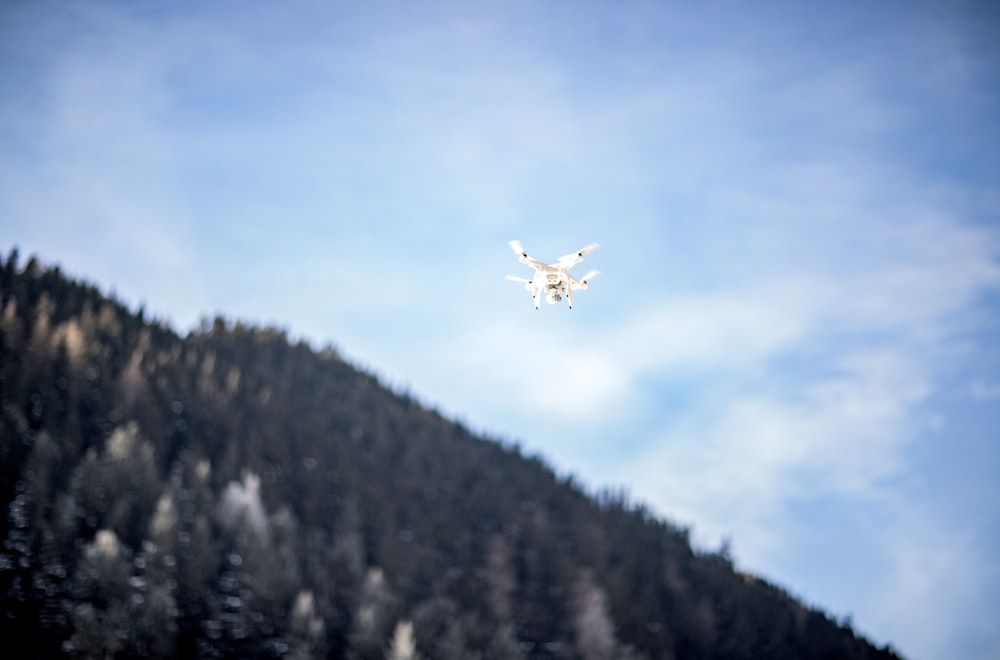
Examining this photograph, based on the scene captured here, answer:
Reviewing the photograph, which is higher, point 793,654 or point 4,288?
point 4,288

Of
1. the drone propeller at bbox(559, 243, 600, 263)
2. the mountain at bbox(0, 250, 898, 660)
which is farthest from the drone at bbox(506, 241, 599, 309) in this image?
the mountain at bbox(0, 250, 898, 660)

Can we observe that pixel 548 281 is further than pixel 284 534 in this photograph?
No

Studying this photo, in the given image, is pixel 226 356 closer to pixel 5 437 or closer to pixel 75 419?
pixel 75 419

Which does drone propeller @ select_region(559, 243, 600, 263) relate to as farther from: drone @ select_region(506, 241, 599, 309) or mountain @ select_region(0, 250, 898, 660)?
mountain @ select_region(0, 250, 898, 660)

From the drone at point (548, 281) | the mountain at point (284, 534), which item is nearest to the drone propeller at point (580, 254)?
the drone at point (548, 281)

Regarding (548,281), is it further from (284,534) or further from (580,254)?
(284,534)

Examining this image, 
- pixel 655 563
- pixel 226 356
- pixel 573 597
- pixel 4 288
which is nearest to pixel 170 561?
pixel 573 597

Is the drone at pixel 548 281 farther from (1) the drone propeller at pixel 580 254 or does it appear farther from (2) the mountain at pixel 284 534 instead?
(2) the mountain at pixel 284 534

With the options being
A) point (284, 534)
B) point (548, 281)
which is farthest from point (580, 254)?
point (284, 534)
